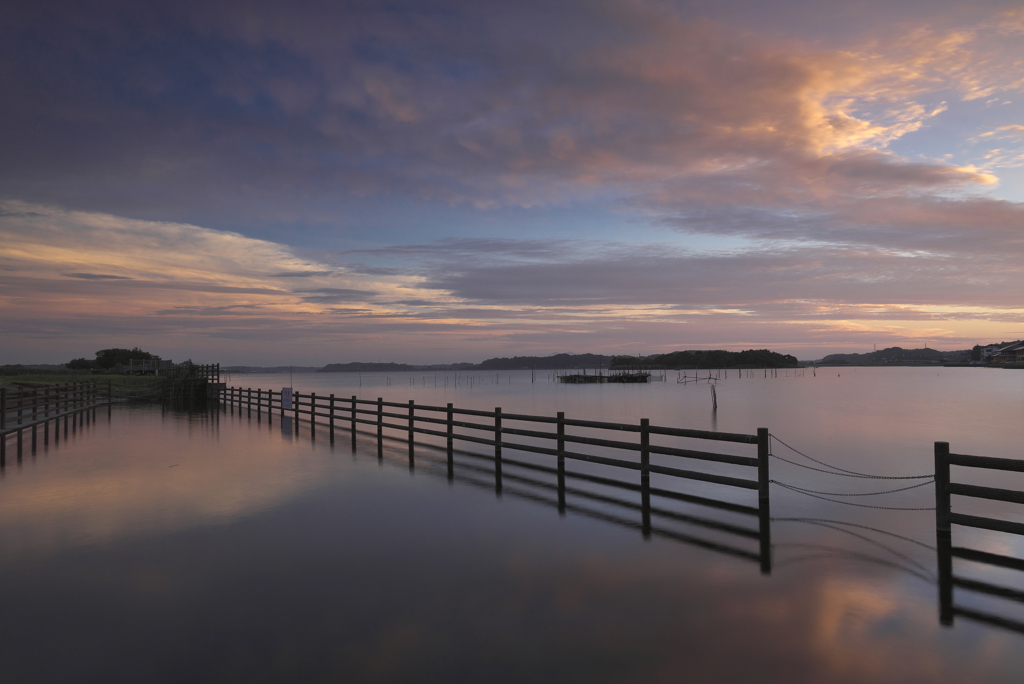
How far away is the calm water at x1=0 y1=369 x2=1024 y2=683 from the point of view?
4570mm

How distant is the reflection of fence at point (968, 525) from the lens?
566 centimetres

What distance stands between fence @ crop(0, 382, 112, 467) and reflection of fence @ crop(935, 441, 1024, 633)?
61.8ft

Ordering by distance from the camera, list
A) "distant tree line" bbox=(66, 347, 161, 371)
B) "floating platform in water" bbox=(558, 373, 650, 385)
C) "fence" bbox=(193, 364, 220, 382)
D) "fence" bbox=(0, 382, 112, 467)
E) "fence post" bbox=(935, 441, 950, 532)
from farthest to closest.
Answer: "floating platform in water" bbox=(558, 373, 650, 385) → "distant tree line" bbox=(66, 347, 161, 371) → "fence" bbox=(193, 364, 220, 382) → "fence" bbox=(0, 382, 112, 467) → "fence post" bbox=(935, 441, 950, 532)

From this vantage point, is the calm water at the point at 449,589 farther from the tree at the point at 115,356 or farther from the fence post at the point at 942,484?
the tree at the point at 115,356

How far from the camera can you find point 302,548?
752cm

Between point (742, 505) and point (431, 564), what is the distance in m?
5.97

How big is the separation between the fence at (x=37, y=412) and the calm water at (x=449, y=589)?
7.04 m

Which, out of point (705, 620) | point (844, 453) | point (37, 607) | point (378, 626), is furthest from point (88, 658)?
point (844, 453)

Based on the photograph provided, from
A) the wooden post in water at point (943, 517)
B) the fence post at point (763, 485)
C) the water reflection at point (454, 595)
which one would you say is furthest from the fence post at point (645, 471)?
the wooden post in water at point (943, 517)

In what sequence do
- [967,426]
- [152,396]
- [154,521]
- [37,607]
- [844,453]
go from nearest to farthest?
[37,607]
[154,521]
[844,453]
[967,426]
[152,396]

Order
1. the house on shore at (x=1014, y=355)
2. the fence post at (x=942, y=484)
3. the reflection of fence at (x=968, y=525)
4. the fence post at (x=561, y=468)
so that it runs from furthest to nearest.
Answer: the house on shore at (x=1014, y=355)
the fence post at (x=561, y=468)
the fence post at (x=942, y=484)
the reflection of fence at (x=968, y=525)

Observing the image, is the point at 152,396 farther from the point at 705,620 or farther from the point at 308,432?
the point at 705,620

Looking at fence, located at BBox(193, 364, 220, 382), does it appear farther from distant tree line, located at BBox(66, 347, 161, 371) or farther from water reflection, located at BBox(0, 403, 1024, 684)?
distant tree line, located at BBox(66, 347, 161, 371)

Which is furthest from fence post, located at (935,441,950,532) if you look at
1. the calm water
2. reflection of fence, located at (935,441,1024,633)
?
the calm water
